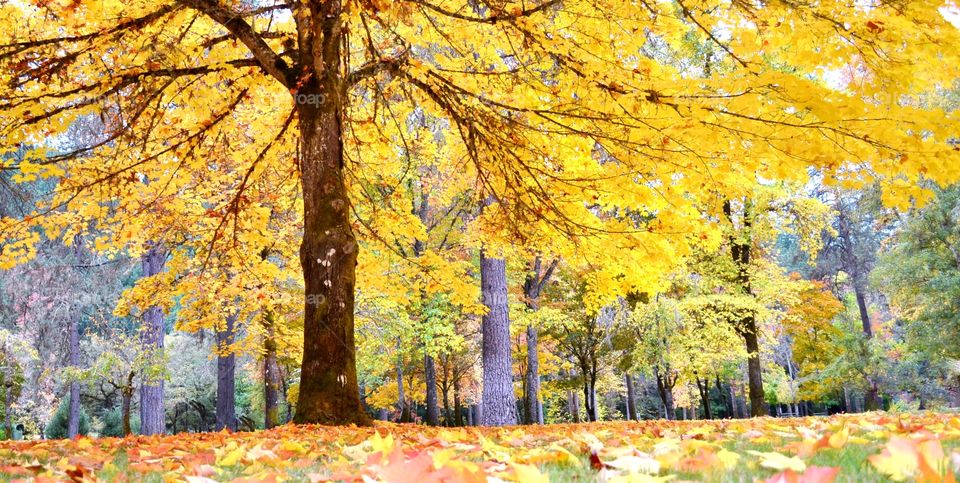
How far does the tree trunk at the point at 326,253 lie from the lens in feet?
16.9

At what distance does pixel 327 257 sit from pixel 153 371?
9.68 meters

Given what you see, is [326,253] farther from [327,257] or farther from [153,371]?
[153,371]

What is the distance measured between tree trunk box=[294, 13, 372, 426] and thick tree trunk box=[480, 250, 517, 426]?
481 cm

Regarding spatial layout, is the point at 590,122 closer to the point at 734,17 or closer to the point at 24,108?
the point at 734,17

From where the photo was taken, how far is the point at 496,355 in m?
10.1

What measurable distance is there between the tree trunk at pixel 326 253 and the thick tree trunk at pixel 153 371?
30.0 feet

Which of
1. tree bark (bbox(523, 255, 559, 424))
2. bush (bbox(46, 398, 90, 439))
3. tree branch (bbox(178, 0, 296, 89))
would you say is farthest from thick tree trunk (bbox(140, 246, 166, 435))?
bush (bbox(46, 398, 90, 439))

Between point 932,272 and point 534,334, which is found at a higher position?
point 932,272

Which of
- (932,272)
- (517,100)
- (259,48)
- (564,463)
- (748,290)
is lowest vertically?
(564,463)

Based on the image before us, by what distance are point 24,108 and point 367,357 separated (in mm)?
13049

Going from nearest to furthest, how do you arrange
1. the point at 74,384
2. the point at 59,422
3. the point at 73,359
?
the point at 74,384
the point at 73,359
the point at 59,422

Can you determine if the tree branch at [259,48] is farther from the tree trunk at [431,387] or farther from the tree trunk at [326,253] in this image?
the tree trunk at [431,387]

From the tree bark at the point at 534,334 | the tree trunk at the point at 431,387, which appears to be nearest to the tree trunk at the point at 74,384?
the tree trunk at the point at 431,387

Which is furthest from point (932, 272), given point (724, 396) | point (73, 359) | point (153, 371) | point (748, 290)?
point (73, 359)
